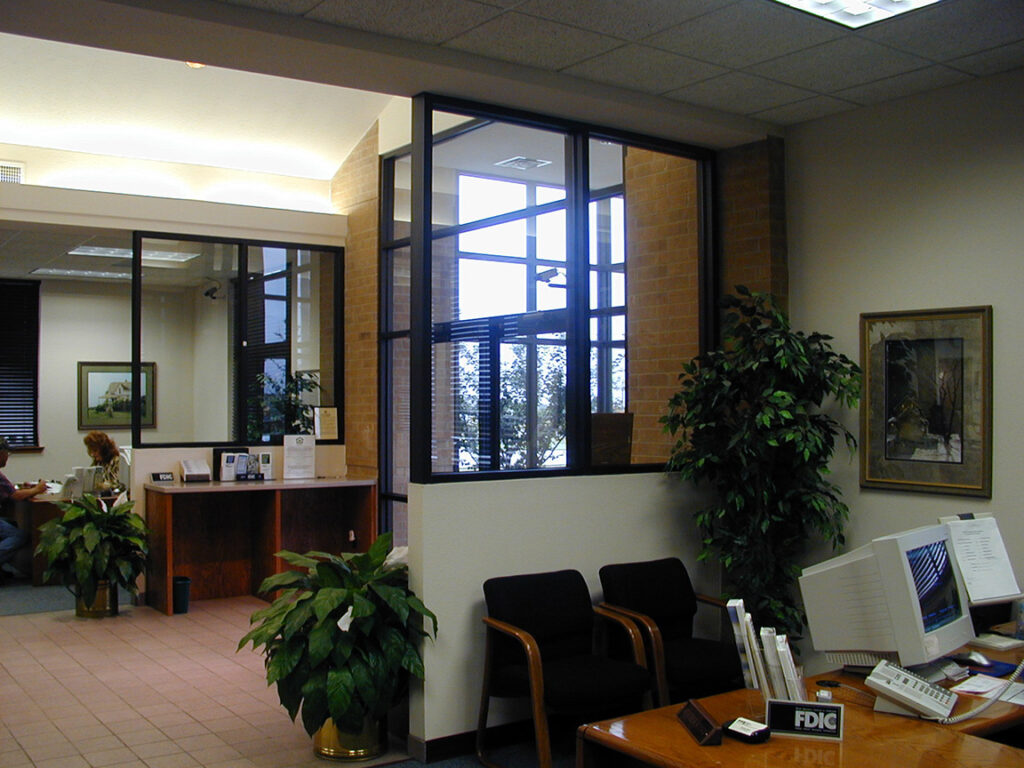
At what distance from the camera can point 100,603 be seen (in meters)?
7.39

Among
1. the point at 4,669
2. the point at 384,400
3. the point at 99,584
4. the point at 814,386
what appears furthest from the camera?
the point at 384,400

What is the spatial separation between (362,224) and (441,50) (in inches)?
174

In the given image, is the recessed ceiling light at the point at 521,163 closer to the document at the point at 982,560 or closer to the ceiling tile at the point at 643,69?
the ceiling tile at the point at 643,69

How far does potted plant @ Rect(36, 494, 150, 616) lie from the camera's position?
23.5 feet

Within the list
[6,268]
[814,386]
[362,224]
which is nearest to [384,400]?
[362,224]

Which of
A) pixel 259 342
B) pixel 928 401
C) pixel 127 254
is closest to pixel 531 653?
pixel 928 401

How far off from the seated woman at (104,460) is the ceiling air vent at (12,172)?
214 cm

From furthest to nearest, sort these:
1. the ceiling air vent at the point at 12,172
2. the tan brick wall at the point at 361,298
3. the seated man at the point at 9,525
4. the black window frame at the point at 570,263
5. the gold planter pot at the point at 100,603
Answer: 1. the seated man at the point at 9,525
2. the tan brick wall at the point at 361,298
3. the ceiling air vent at the point at 12,172
4. the gold planter pot at the point at 100,603
5. the black window frame at the point at 570,263

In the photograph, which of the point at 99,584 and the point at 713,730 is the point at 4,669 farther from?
the point at 713,730

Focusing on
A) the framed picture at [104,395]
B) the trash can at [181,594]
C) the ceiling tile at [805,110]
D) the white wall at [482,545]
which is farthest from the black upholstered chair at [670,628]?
the framed picture at [104,395]

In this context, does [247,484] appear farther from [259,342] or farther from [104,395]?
[104,395]

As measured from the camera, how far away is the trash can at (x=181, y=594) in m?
7.53

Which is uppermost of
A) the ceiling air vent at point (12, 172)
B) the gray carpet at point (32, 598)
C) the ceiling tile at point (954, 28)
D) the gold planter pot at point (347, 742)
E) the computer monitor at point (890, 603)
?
the ceiling air vent at point (12, 172)

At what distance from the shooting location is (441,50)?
14.0 feet
